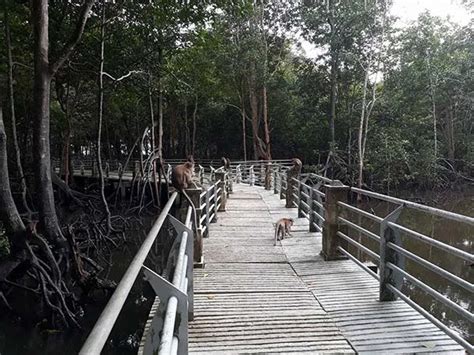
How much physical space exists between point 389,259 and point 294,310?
101 cm

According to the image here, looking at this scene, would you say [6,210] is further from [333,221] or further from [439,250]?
[439,250]

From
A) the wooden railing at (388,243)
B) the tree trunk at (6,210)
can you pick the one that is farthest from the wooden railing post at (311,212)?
the tree trunk at (6,210)

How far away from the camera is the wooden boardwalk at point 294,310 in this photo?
3.32m

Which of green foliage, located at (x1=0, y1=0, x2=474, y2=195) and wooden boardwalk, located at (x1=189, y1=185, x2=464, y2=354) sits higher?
green foliage, located at (x1=0, y1=0, x2=474, y2=195)

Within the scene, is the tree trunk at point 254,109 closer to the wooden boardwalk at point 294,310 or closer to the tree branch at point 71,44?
the tree branch at point 71,44

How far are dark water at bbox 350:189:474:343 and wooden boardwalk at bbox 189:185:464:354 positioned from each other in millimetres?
4281

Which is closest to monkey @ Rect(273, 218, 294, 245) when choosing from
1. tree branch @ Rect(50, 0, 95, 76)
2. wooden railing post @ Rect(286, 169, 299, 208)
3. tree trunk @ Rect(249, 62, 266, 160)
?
wooden railing post @ Rect(286, 169, 299, 208)

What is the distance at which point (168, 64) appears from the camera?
15320 millimetres

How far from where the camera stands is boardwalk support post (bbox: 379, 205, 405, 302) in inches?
162

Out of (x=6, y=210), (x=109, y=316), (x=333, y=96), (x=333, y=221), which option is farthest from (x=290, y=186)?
(x=333, y=96)

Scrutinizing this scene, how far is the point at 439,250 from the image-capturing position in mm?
13562

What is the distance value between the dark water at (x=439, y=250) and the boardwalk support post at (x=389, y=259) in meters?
4.67

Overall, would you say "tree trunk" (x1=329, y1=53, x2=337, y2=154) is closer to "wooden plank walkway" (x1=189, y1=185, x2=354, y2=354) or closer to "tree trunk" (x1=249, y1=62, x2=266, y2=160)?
"tree trunk" (x1=249, y1=62, x2=266, y2=160)

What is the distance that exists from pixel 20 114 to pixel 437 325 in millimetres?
22710
